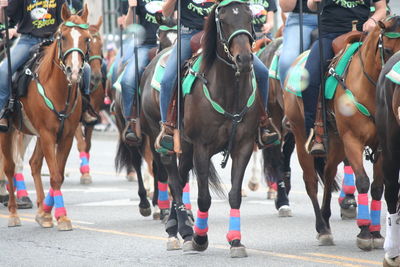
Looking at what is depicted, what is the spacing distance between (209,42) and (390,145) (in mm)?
2283

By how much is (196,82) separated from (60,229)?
3.00 meters

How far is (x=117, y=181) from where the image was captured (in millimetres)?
19781

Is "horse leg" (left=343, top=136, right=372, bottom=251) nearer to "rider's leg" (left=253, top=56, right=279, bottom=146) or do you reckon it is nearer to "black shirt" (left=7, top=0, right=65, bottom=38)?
"rider's leg" (left=253, top=56, right=279, bottom=146)

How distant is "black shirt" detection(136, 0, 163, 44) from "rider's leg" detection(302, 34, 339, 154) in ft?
10.9

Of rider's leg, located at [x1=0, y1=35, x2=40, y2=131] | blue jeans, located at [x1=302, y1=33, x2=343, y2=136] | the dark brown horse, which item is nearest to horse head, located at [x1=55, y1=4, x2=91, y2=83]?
rider's leg, located at [x1=0, y1=35, x2=40, y2=131]

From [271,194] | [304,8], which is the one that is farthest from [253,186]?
[304,8]

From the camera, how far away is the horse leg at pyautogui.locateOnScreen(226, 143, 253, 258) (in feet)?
34.4

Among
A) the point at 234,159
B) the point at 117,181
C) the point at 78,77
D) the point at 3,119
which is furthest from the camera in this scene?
the point at 117,181

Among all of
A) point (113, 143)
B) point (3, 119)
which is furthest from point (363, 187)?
point (113, 143)

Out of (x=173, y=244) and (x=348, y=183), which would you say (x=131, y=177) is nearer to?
(x=348, y=183)

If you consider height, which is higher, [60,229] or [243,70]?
[243,70]

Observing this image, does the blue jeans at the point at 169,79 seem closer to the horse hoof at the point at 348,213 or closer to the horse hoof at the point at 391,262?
the horse hoof at the point at 348,213

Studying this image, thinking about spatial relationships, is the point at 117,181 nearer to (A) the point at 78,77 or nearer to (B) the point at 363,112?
(A) the point at 78,77

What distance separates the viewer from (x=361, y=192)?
35.0 ft
